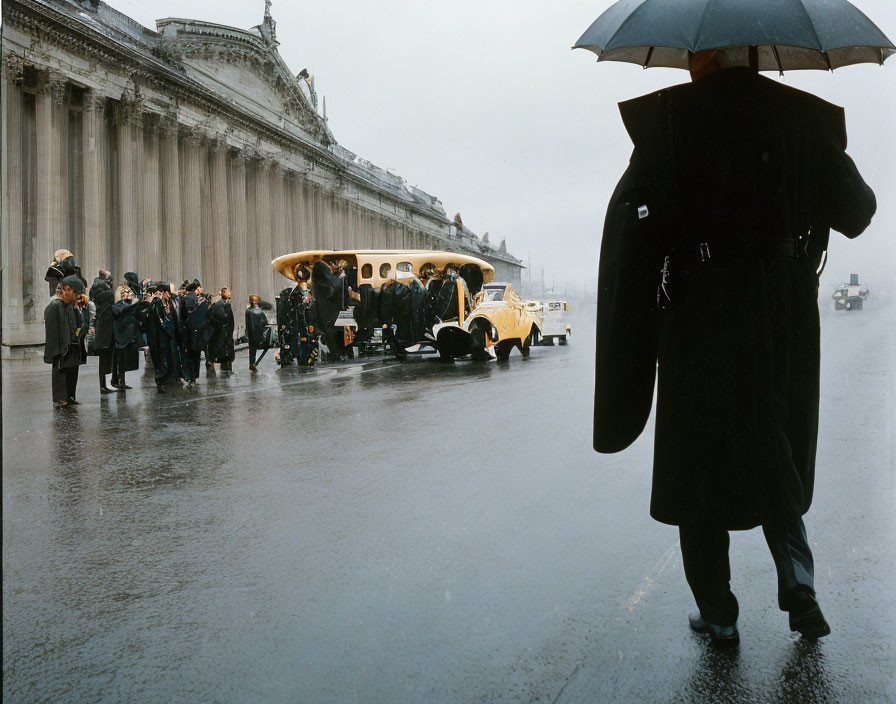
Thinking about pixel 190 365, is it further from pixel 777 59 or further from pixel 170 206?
pixel 777 59

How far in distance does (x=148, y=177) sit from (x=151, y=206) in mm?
2374

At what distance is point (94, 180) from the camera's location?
71.5 ft

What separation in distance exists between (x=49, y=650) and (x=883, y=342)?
2132 centimetres

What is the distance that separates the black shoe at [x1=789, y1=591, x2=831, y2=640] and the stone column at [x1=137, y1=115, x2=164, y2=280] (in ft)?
65.3

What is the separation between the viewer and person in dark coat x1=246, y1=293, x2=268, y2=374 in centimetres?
1795

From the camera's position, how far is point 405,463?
6.40 meters

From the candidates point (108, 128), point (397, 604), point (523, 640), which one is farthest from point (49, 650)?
point (108, 128)

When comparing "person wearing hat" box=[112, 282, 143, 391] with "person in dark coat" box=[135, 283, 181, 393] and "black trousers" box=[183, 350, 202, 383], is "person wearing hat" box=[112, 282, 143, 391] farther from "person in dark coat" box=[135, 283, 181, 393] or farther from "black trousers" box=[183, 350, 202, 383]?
"black trousers" box=[183, 350, 202, 383]

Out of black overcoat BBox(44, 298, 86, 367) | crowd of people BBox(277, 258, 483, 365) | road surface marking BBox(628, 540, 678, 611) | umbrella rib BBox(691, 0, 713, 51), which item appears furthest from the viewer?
crowd of people BBox(277, 258, 483, 365)

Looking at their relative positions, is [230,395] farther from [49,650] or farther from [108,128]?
[108,128]

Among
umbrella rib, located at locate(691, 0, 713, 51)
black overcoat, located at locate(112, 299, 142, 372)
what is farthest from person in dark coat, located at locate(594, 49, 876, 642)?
black overcoat, located at locate(112, 299, 142, 372)

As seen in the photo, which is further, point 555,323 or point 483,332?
point 555,323

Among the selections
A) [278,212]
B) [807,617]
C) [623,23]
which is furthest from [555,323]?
[807,617]

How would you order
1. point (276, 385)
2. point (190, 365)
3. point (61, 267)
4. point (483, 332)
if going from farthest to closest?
point (483, 332) → point (190, 365) → point (276, 385) → point (61, 267)
